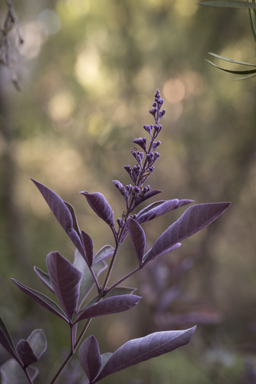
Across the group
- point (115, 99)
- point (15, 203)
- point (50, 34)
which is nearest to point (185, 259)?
point (115, 99)

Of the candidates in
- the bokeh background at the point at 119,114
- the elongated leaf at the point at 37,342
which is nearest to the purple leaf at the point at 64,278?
the elongated leaf at the point at 37,342

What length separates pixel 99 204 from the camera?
0.28 m

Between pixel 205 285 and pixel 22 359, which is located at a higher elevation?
pixel 22 359

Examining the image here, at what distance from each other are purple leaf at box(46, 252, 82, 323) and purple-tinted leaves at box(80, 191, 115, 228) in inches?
2.3

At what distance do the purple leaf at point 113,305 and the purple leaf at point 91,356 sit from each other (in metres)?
0.03

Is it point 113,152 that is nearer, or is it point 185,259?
point 185,259

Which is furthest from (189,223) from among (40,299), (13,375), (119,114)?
(119,114)

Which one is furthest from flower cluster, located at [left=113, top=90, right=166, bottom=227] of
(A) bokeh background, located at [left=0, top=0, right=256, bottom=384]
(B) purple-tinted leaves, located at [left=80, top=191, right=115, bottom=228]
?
(A) bokeh background, located at [left=0, top=0, right=256, bottom=384]

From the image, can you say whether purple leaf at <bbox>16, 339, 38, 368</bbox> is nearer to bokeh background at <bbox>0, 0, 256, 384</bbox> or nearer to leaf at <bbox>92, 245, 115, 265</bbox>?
leaf at <bbox>92, 245, 115, 265</bbox>

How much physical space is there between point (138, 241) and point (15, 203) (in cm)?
162

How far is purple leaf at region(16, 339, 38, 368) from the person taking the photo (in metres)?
0.30

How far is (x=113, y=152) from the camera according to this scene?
1.52m

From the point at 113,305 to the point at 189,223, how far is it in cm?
10

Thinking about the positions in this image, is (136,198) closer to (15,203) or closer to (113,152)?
(113,152)
